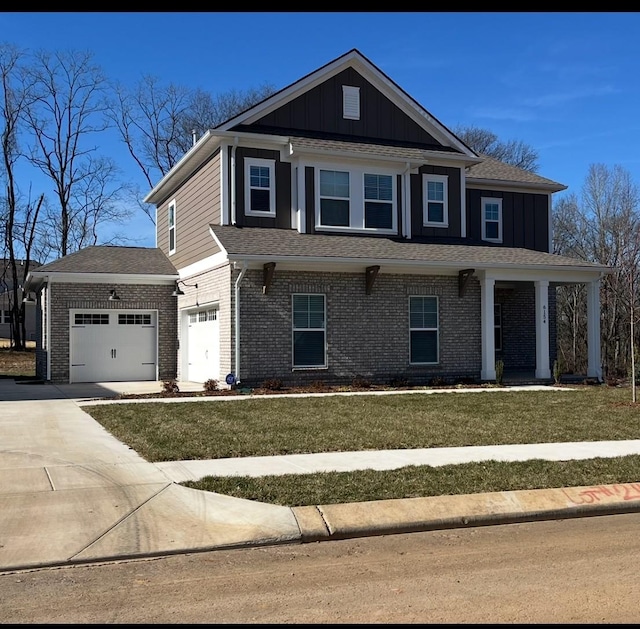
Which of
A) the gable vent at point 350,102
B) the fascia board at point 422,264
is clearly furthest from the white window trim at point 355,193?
the fascia board at point 422,264

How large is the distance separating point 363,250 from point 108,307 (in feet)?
27.4

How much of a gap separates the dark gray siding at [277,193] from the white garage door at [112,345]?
534cm

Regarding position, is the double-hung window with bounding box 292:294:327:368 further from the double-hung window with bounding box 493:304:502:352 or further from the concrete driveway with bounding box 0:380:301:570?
the concrete driveway with bounding box 0:380:301:570

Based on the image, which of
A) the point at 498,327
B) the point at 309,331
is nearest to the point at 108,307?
the point at 309,331

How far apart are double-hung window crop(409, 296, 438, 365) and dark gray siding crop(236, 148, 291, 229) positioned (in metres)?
4.32

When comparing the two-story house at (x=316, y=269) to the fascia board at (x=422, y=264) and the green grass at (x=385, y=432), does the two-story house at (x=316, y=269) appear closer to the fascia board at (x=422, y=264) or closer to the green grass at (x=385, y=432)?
the fascia board at (x=422, y=264)

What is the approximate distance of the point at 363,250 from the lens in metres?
20.0

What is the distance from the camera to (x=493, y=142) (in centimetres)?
4862

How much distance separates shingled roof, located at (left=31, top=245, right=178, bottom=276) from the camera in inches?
893

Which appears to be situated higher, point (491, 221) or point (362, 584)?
point (491, 221)

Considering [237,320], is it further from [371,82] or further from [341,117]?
[371,82]

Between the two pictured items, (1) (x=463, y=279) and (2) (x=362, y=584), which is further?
(1) (x=463, y=279)

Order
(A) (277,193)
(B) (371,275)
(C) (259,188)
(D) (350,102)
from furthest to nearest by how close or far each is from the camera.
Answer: (D) (350,102) → (A) (277,193) → (C) (259,188) → (B) (371,275)

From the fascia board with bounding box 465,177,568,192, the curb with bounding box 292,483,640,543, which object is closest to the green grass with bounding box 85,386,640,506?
the curb with bounding box 292,483,640,543
